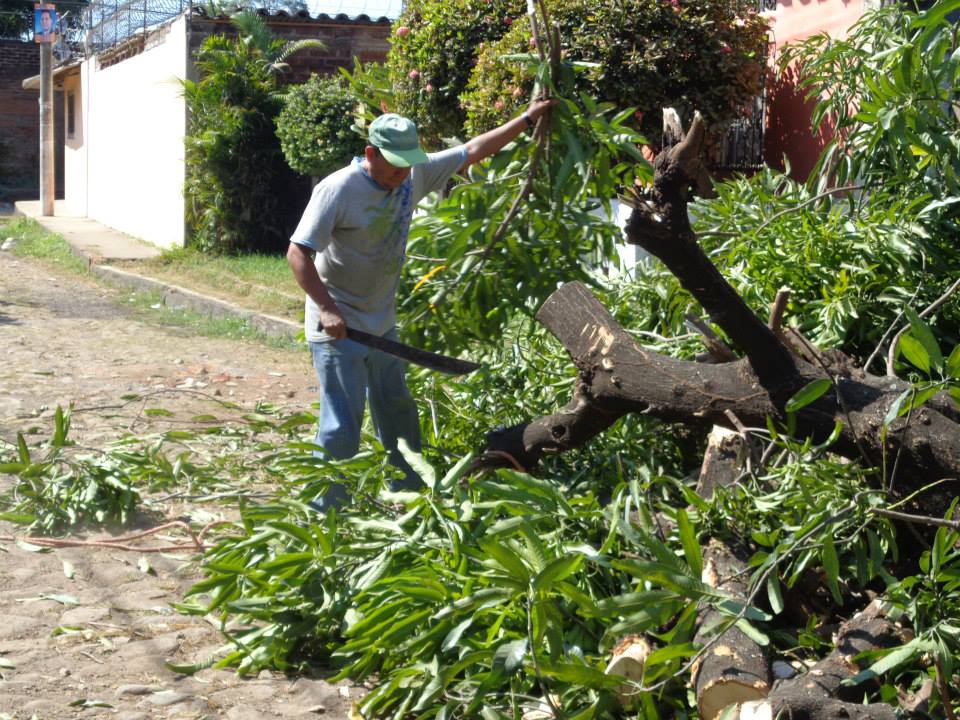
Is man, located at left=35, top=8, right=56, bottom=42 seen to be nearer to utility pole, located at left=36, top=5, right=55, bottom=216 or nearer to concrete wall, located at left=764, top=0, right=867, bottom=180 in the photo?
utility pole, located at left=36, top=5, right=55, bottom=216

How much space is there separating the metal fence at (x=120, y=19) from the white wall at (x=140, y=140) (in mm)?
415

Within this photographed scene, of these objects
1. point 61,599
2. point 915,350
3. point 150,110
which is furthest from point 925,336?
point 150,110

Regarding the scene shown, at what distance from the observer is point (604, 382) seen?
403 cm

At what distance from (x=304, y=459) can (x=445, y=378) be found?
3.48 ft

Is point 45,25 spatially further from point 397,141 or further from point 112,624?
point 112,624

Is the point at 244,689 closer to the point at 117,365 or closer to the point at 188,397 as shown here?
the point at 188,397

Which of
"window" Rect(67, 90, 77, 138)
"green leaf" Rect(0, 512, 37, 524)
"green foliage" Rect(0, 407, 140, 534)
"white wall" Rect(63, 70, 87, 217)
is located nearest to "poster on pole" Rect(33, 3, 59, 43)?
"white wall" Rect(63, 70, 87, 217)

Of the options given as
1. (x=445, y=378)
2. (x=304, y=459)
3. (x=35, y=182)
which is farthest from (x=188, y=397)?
(x=35, y=182)

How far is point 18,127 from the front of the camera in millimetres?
33594

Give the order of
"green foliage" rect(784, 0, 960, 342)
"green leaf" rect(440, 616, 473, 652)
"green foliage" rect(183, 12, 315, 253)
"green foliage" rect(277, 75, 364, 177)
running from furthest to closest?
"green foliage" rect(183, 12, 315, 253), "green foliage" rect(277, 75, 364, 177), "green foliage" rect(784, 0, 960, 342), "green leaf" rect(440, 616, 473, 652)

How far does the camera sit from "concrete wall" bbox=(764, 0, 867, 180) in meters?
9.88

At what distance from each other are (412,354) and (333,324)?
1.03 feet

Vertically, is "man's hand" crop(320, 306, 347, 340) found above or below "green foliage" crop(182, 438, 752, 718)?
above

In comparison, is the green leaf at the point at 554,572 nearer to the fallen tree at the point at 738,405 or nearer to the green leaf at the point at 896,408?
the fallen tree at the point at 738,405
